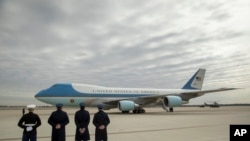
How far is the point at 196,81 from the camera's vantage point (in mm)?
42250

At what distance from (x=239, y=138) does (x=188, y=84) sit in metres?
35.8

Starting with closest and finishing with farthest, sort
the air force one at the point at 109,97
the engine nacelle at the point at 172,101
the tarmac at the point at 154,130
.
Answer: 1. the tarmac at the point at 154,130
2. the air force one at the point at 109,97
3. the engine nacelle at the point at 172,101

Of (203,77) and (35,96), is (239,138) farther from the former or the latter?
(203,77)

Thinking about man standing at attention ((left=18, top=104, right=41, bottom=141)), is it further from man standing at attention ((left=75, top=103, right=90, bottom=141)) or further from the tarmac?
the tarmac

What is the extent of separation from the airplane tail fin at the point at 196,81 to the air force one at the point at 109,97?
19.0ft

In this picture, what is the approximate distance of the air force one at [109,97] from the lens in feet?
95.1

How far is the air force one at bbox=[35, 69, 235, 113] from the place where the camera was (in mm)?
28984

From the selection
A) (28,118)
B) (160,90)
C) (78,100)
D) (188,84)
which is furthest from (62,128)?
(188,84)

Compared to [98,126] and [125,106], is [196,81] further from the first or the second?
[98,126]

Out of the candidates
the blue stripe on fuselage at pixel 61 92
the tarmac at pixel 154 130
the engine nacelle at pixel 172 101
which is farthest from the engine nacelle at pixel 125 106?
the tarmac at pixel 154 130

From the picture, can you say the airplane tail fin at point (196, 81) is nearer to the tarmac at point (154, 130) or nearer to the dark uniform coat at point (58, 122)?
the tarmac at point (154, 130)

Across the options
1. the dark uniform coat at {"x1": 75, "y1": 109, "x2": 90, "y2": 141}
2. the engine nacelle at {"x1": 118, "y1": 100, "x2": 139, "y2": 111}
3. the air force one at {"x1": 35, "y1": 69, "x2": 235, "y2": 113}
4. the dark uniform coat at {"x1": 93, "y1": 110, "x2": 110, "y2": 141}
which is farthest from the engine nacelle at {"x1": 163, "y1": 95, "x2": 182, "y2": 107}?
the dark uniform coat at {"x1": 75, "y1": 109, "x2": 90, "y2": 141}

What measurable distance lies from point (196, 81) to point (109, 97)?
17.1m

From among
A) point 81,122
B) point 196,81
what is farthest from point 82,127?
point 196,81
